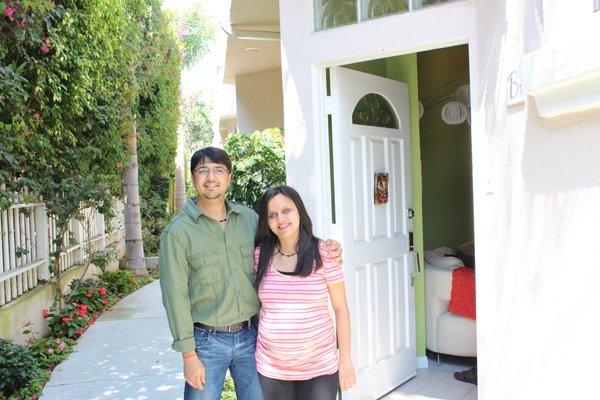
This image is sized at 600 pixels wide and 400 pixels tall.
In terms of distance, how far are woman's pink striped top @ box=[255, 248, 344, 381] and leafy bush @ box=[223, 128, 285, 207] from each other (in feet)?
11.6

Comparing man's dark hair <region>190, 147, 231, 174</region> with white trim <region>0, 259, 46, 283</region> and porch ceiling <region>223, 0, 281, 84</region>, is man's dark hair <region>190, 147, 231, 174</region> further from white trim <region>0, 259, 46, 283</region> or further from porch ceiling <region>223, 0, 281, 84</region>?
white trim <region>0, 259, 46, 283</region>

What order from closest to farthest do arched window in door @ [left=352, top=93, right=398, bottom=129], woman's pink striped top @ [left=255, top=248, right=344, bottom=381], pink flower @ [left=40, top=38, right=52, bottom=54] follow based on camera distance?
woman's pink striped top @ [left=255, top=248, right=344, bottom=381]
arched window in door @ [left=352, top=93, right=398, bottom=129]
pink flower @ [left=40, top=38, right=52, bottom=54]

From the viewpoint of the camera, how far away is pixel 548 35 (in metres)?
2.34

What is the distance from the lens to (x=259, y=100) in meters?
11.1

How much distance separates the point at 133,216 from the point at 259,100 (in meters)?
3.19

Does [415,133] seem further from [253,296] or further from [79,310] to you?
[79,310]

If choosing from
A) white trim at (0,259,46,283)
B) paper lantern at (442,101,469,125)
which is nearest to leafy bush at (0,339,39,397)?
white trim at (0,259,46,283)

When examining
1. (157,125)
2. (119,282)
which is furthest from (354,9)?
(157,125)

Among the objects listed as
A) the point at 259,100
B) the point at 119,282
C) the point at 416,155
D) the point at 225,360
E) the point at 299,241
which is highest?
the point at 259,100

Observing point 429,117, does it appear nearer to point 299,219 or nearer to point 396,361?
point 396,361

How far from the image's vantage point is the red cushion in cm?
484

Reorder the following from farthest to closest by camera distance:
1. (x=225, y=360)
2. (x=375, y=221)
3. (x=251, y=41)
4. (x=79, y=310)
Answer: (x=251, y=41)
(x=79, y=310)
(x=375, y=221)
(x=225, y=360)

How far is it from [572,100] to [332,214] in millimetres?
2110

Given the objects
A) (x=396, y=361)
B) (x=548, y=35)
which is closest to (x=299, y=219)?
(x=548, y=35)
